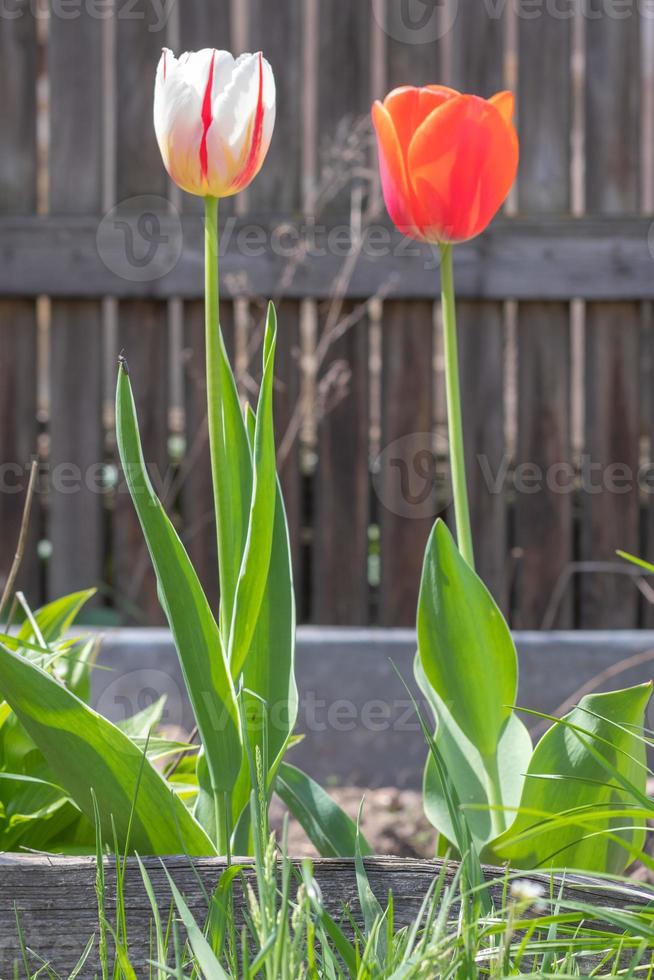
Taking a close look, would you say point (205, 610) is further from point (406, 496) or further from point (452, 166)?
point (406, 496)

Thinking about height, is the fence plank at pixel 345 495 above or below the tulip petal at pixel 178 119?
below

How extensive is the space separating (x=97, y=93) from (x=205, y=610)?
2.06 metres

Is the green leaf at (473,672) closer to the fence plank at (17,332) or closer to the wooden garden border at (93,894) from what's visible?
the wooden garden border at (93,894)

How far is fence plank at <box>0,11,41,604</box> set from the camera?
2436mm

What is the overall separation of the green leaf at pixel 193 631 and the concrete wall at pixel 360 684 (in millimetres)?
1397

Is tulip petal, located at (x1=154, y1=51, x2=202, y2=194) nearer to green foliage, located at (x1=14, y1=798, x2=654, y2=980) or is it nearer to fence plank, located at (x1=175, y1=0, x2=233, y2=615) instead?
green foliage, located at (x1=14, y1=798, x2=654, y2=980)

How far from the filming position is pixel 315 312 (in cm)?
245

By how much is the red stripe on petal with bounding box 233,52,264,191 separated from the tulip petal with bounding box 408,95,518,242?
0.45 ft

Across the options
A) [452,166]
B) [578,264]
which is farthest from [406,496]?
[452,166]

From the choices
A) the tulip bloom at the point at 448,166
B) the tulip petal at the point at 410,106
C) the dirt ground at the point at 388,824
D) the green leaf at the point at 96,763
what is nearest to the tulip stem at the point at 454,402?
the tulip bloom at the point at 448,166

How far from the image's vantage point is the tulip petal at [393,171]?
840mm

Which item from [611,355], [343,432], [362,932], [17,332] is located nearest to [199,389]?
[343,432]

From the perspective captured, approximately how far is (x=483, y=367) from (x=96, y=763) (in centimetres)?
188

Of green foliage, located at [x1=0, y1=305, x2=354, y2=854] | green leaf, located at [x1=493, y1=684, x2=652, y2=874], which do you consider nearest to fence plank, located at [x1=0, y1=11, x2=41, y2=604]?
green foliage, located at [x1=0, y1=305, x2=354, y2=854]
